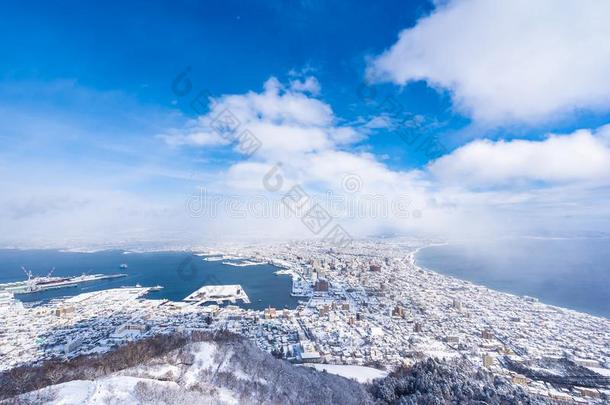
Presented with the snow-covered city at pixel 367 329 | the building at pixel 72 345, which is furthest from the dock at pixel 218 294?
the building at pixel 72 345

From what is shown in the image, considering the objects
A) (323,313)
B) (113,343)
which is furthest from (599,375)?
(113,343)

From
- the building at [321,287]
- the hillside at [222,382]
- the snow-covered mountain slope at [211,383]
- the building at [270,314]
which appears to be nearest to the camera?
the snow-covered mountain slope at [211,383]

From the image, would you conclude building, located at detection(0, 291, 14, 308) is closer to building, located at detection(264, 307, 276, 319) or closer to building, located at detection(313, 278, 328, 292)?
building, located at detection(264, 307, 276, 319)

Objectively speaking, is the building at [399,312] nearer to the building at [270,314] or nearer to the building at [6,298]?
the building at [270,314]

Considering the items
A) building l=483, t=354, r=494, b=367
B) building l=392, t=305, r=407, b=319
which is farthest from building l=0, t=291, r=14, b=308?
building l=483, t=354, r=494, b=367

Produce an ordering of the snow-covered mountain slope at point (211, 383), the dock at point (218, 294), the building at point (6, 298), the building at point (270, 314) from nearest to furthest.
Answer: the snow-covered mountain slope at point (211, 383) → the building at point (270, 314) → the building at point (6, 298) → the dock at point (218, 294)

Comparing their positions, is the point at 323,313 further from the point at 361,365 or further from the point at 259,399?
the point at 259,399

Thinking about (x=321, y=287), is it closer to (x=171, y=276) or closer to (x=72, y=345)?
(x=171, y=276)

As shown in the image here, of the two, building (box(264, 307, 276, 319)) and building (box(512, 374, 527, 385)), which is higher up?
building (box(264, 307, 276, 319))

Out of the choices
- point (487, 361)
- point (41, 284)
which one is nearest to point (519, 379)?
point (487, 361)
